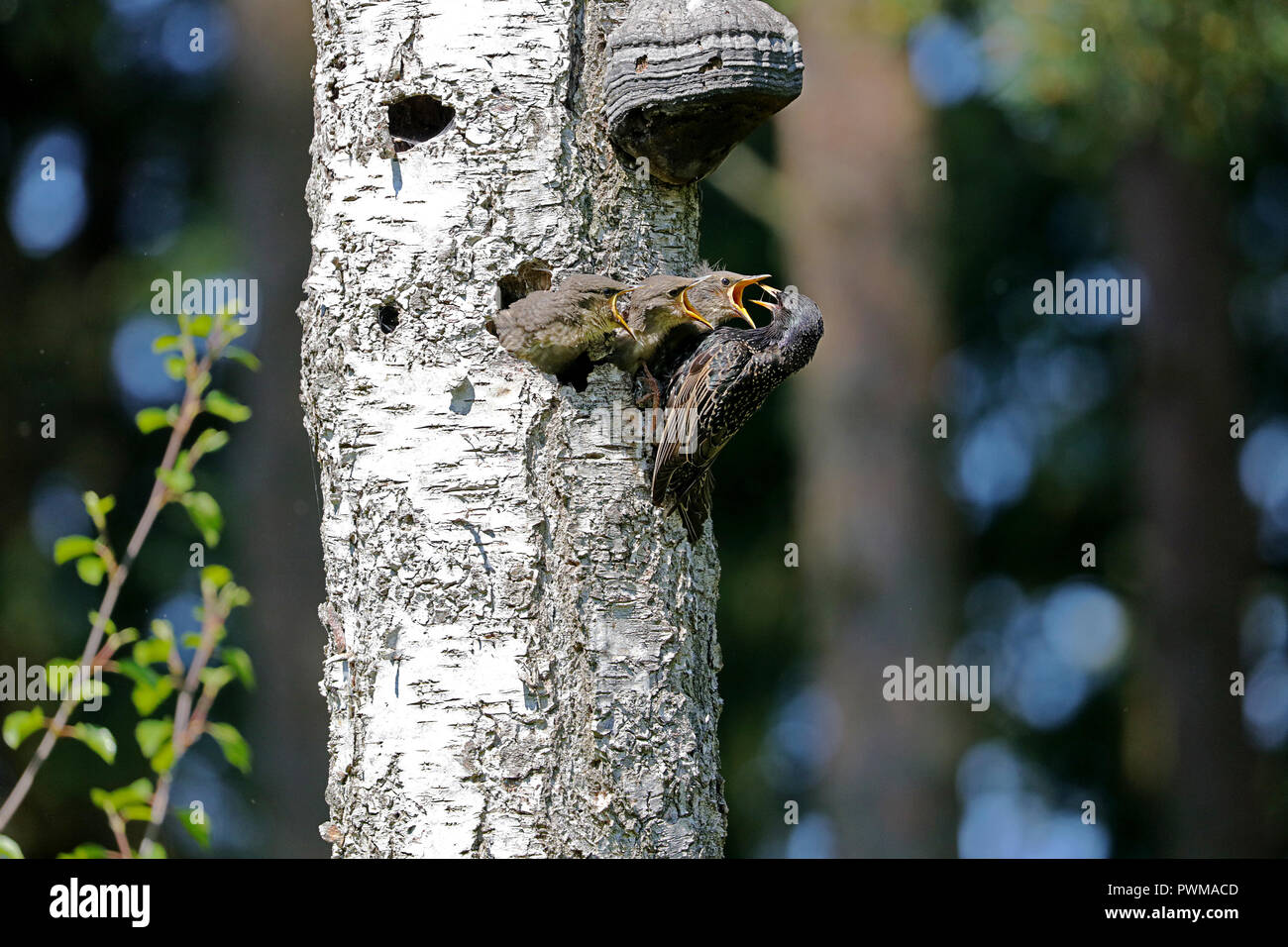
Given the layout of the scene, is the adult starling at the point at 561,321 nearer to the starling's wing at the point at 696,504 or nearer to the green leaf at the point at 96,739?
the starling's wing at the point at 696,504

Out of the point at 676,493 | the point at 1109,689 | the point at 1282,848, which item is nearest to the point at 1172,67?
the point at 676,493

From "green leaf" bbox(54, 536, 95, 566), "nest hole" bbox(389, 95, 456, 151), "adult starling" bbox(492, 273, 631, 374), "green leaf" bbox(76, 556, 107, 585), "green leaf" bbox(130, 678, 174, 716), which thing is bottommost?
"green leaf" bbox(130, 678, 174, 716)

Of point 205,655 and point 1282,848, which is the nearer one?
point 205,655

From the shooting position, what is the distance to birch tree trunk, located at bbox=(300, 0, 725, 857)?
241cm

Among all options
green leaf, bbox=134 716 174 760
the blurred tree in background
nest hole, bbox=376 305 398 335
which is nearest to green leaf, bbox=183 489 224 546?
green leaf, bbox=134 716 174 760

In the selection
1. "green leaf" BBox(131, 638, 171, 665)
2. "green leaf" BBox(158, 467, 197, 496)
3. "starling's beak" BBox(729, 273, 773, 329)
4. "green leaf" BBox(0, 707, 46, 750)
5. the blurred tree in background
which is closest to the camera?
"green leaf" BBox(0, 707, 46, 750)

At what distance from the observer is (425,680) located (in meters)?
2.42

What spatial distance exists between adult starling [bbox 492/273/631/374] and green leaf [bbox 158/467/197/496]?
2.32 feet

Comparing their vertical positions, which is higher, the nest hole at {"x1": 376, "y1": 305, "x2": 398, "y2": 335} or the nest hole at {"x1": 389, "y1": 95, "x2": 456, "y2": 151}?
the nest hole at {"x1": 389, "y1": 95, "x2": 456, "y2": 151}

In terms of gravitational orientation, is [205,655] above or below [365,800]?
above

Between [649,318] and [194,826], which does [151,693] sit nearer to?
[194,826]

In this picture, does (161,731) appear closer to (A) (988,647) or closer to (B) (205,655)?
(B) (205,655)

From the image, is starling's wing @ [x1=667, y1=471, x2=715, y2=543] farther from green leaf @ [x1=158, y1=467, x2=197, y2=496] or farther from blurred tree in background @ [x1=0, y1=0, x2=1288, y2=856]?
blurred tree in background @ [x1=0, y1=0, x2=1288, y2=856]

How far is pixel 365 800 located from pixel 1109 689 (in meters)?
11.1
